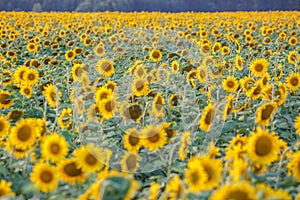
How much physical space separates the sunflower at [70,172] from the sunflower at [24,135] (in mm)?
349

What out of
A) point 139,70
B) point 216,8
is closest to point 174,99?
point 139,70

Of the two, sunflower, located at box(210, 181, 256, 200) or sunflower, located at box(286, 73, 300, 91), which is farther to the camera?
sunflower, located at box(286, 73, 300, 91)

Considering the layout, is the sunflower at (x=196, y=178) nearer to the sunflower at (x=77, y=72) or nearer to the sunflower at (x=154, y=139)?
the sunflower at (x=154, y=139)

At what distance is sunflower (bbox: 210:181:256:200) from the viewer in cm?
194

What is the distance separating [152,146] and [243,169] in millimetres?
1007

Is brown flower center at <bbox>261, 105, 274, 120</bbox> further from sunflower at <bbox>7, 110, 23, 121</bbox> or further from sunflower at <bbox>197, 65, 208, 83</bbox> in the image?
sunflower at <bbox>7, 110, 23, 121</bbox>

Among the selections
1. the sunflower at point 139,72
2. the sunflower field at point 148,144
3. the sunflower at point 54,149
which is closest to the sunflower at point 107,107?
the sunflower field at point 148,144

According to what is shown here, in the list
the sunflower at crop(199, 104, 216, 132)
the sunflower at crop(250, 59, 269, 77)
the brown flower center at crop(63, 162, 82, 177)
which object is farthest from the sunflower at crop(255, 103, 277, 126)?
the sunflower at crop(250, 59, 269, 77)

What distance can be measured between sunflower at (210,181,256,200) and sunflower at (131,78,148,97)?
2505 mm

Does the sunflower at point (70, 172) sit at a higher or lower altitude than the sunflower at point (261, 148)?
lower

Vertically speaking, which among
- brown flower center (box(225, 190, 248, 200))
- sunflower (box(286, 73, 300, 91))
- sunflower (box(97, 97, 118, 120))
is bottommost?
brown flower center (box(225, 190, 248, 200))

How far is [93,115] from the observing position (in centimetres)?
372

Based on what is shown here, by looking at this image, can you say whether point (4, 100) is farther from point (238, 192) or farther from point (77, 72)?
point (238, 192)

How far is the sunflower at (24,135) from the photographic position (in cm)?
277
